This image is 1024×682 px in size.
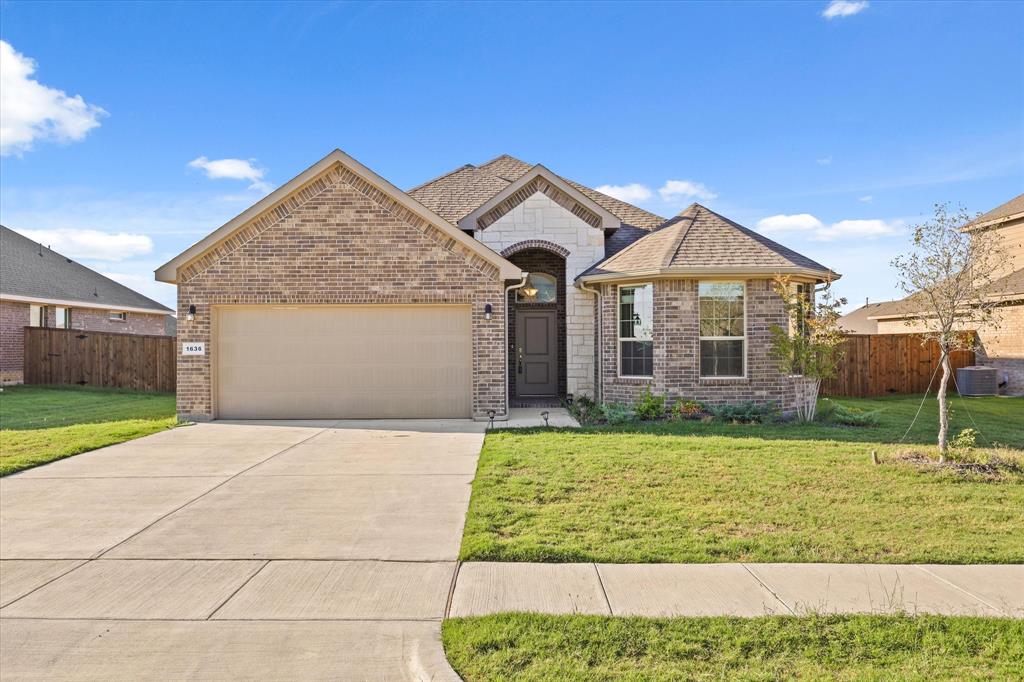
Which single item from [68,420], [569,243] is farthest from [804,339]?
[68,420]

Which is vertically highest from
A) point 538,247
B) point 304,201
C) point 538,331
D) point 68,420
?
point 304,201

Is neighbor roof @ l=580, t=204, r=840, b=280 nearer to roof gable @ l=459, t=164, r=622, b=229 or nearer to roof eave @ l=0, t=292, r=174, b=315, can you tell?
roof gable @ l=459, t=164, r=622, b=229

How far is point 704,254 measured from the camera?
12.8 m

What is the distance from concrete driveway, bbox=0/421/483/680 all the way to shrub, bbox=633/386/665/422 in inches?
175

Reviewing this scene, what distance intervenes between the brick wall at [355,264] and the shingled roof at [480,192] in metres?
3.44

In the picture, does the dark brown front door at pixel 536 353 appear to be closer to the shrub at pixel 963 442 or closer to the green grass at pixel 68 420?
the green grass at pixel 68 420

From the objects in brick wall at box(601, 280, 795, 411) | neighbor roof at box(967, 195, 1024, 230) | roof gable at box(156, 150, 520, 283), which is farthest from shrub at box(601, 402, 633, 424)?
neighbor roof at box(967, 195, 1024, 230)

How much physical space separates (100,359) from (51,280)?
6.71 meters

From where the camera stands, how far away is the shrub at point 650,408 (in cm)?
1236

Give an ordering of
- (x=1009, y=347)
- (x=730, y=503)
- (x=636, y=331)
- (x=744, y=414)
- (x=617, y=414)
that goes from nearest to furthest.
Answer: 1. (x=730, y=503)
2. (x=744, y=414)
3. (x=617, y=414)
4. (x=636, y=331)
5. (x=1009, y=347)

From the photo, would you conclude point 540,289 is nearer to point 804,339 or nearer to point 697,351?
point 697,351

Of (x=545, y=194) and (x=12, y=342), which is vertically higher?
(x=545, y=194)

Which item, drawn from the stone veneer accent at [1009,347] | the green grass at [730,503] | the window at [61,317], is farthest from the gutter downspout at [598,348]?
the window at [61,317]

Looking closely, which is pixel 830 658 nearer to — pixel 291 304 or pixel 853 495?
pixel 853 495
